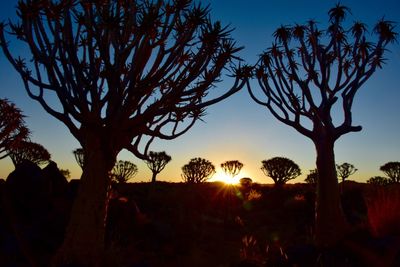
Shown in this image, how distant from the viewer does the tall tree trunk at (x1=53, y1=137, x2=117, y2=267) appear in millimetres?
6262

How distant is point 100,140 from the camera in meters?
6.64

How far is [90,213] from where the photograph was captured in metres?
6.35

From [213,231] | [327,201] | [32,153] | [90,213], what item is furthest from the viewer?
[32,153]

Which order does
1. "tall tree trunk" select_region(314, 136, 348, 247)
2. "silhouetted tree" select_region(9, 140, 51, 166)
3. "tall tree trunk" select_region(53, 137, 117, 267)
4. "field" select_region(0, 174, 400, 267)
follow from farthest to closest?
"silhouetted tree" select_region(9, 140, 51, 166) → "tall tree trunk" select_region(314, 136, 348, 247) → "tall tree trunk" select_region(53, 137, 117, 267) → "field" select_region(0, 174, 400, 267)

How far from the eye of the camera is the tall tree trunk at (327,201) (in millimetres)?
9641

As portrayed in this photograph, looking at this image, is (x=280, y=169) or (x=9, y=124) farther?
(x=280, y=169)

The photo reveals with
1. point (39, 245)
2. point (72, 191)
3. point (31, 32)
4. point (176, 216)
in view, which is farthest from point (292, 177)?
point (31, 32)

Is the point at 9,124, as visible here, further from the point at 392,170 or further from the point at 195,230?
the point at 392,170

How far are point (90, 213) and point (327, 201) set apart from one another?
608 cm

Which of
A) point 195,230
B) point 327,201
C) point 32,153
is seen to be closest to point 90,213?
point 195,230

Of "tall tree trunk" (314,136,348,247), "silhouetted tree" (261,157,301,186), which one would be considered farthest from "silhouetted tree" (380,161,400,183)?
"tall tree trunk" (314,136,348,247)

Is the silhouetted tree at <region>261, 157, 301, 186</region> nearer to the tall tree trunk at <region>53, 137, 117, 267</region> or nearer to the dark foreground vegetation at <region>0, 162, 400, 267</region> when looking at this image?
the dark foreground vegetation at <region>0, 162, 400, 267</region>

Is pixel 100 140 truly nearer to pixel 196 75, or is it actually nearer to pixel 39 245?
pixel 196 75

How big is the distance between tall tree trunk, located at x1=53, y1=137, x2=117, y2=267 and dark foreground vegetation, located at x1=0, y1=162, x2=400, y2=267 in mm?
603
